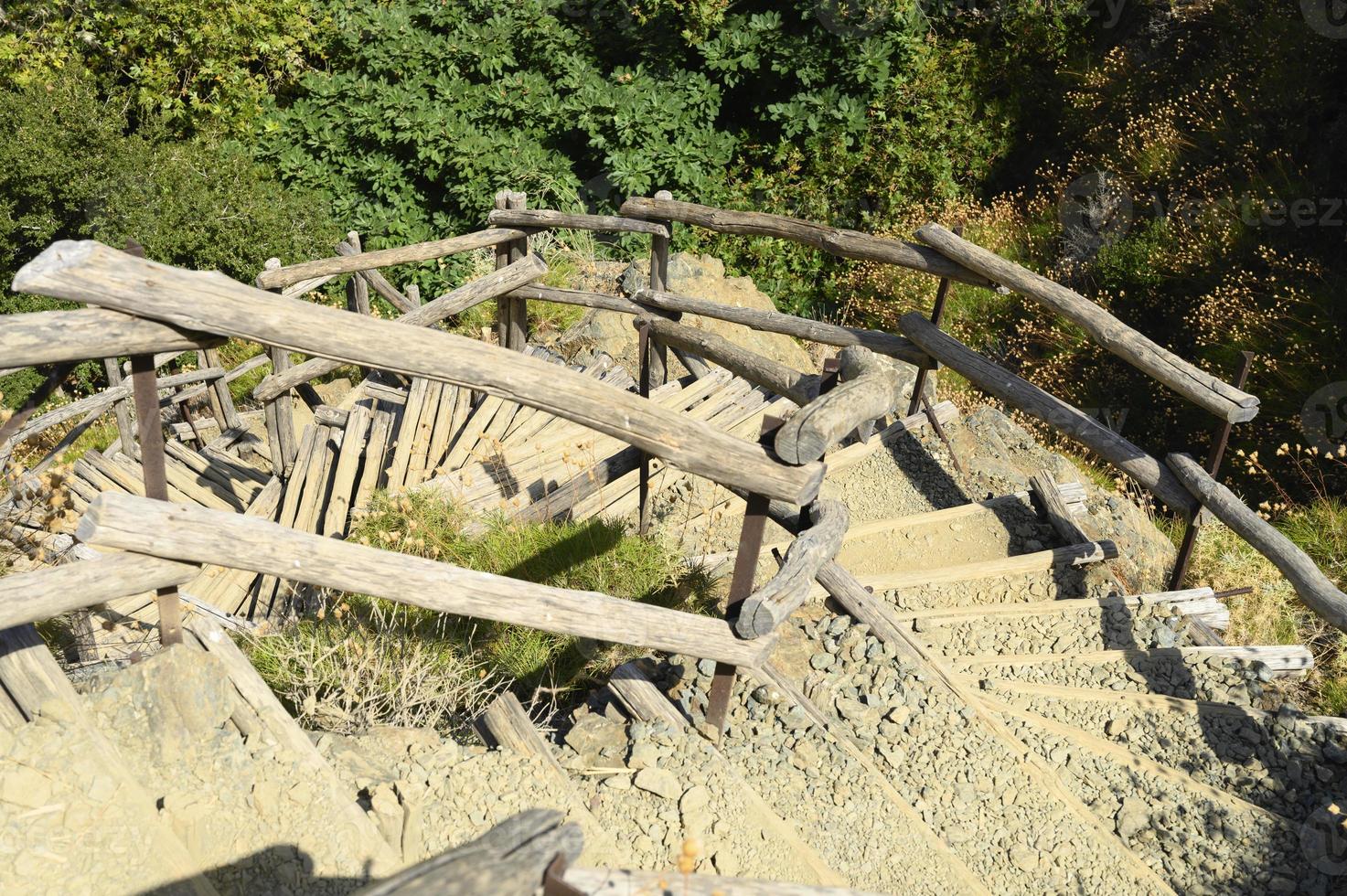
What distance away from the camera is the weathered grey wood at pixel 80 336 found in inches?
111

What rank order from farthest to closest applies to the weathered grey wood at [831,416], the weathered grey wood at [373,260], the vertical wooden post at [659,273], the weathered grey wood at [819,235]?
the vertical wooden post at [659,273], the weathered grey wood at [373,260], the weathered grey wood at [819,235], the weathered grey wood at [831,416]

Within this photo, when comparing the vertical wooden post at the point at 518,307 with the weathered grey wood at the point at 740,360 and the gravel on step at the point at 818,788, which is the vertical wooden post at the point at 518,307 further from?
the gravel on step at the point at 818,788

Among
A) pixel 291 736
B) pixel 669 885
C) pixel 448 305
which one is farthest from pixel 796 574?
pixel 448 305

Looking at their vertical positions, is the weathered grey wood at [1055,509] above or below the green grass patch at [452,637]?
above

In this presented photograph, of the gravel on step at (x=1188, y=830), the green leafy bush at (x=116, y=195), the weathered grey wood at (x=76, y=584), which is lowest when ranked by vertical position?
the green leafy bush at (x=116, y=195)

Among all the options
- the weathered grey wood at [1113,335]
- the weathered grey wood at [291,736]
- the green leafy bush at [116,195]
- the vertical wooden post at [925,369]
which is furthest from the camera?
the green leafy bush at [116,195]

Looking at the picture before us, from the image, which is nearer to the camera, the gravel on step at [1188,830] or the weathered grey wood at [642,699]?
the gravel on step at [1188,830]

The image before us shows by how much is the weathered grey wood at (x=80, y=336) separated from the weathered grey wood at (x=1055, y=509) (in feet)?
14.0

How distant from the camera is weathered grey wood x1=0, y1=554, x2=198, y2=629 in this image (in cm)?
297

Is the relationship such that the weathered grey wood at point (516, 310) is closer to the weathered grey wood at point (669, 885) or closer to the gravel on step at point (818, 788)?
the gravel on step at point (818, 788)

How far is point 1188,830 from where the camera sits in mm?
3555

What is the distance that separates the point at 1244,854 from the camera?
137 inches

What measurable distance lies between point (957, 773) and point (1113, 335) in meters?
2.51

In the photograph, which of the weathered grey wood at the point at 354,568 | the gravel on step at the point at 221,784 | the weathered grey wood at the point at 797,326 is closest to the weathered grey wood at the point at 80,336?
the weathered grey wood at the point at 354,568
